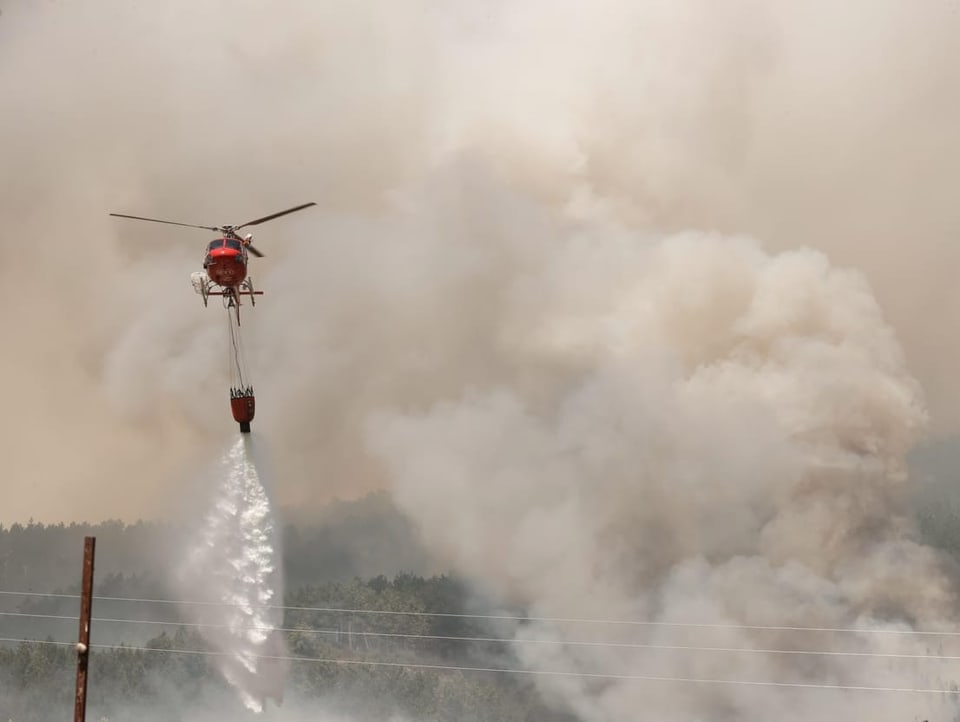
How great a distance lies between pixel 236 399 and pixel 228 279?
888 cm

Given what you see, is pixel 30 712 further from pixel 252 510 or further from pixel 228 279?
pixel 228 279

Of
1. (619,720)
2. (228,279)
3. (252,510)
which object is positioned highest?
(228,279)

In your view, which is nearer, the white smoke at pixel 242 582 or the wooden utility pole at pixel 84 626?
the wooden utility pole at pixel 84 626

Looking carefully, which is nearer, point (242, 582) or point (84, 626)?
point (84, 626)

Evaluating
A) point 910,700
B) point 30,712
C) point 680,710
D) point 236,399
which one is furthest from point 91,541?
point 910,700

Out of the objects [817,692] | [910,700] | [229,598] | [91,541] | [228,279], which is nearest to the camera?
[91,541]

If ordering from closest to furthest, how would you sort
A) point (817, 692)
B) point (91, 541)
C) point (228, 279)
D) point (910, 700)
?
point (91, 541) < point (228, 279) < point (817, 692) < point (910, 700)

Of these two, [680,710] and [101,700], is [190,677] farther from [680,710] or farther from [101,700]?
[680,710]

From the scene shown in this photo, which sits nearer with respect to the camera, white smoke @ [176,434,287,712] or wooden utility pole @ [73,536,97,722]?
wooden utility pole @ [73,536,97,722]

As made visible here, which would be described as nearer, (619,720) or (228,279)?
(228,279)

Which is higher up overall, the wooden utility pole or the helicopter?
the helicopter

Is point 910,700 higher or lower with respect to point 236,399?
lower

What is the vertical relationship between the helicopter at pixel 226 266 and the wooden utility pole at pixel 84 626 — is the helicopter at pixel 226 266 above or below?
above

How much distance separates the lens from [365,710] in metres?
199
